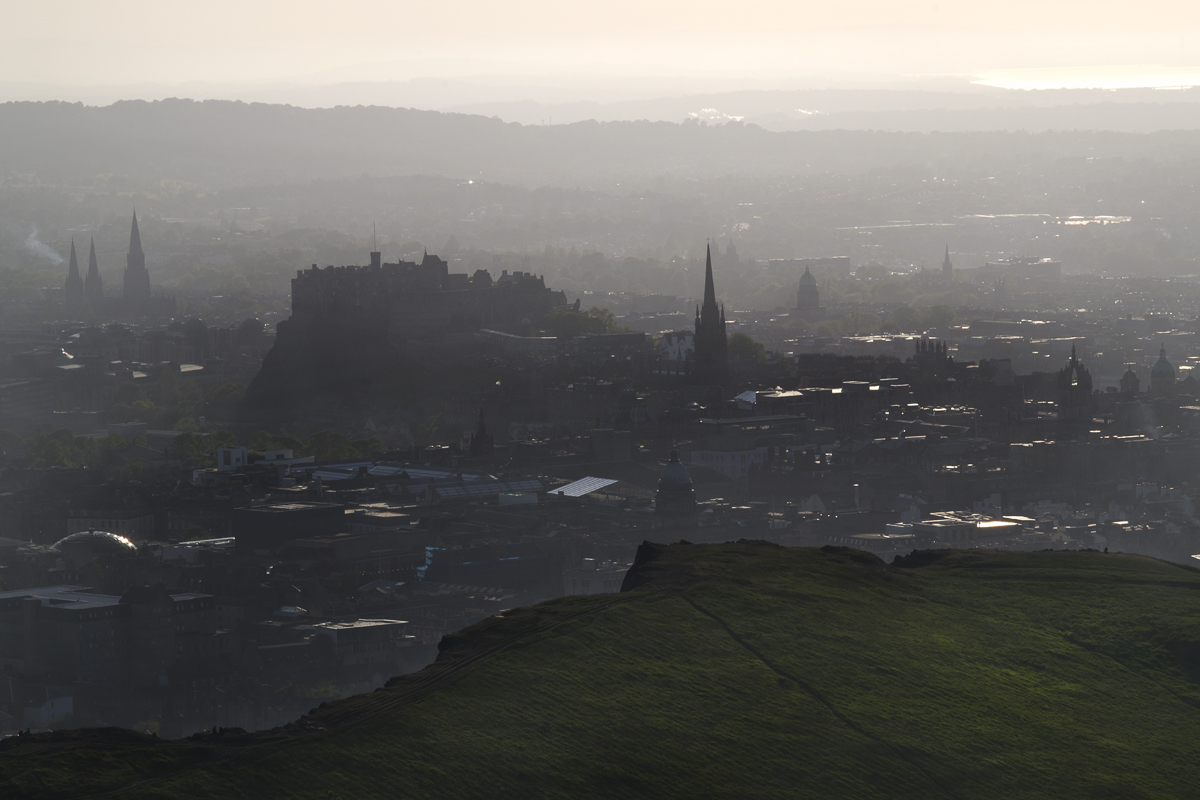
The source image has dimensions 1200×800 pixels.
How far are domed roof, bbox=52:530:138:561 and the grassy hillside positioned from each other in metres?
22.2

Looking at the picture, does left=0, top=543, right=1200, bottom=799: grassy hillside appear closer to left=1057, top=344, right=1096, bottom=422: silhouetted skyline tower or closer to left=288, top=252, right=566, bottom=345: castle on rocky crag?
left=1057, top=344, right=1096, bottom=422: silhouetted skyline tower

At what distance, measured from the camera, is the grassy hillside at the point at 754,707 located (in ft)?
71.9

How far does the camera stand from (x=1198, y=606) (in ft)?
97.5

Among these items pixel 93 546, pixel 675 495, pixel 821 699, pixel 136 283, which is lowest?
pixel 93 546

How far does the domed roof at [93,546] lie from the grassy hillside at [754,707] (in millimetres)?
22163

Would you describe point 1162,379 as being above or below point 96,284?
above

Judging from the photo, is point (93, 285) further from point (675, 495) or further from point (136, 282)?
point (675, 495)

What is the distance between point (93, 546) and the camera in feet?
160

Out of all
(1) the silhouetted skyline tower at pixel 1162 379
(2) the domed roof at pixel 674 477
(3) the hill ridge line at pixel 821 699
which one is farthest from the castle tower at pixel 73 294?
(3) the hill ridge line at pixel 821 699

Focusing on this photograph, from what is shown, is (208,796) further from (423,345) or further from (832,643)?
(423,345)

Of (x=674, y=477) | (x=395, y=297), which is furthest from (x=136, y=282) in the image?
(x=674, y=477)

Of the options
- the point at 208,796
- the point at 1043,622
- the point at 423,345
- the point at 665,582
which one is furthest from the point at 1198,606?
the point at 423,345

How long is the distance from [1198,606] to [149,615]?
869 inches

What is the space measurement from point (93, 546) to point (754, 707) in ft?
93.4
